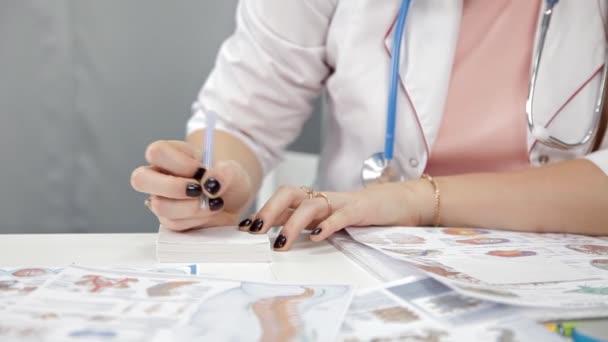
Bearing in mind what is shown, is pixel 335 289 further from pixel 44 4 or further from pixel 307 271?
pixel 44 4

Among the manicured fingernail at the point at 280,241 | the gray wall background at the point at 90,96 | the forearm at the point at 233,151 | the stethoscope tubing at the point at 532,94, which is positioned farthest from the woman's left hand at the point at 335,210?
the gray wall background at the point at 90,96

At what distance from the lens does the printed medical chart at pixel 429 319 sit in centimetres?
43

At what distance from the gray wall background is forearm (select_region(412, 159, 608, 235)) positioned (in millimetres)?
992

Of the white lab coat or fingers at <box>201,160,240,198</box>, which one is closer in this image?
fingers at <box>201,160,240,198</box>

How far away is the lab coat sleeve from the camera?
3.20 ft

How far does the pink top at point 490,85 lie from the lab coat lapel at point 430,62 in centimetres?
3

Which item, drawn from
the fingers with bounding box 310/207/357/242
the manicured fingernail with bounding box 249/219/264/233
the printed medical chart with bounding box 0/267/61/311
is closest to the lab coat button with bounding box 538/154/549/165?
the fingers with bounding box 310/207/357/242

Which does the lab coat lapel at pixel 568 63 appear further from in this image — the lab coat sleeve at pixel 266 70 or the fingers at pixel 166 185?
the fingers at pixel 166 185

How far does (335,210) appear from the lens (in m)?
0.75

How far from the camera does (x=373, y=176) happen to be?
2.97 feet

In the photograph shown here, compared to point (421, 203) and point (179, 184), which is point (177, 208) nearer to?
point (179, 184)

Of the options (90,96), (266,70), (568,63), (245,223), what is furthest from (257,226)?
(90,96)

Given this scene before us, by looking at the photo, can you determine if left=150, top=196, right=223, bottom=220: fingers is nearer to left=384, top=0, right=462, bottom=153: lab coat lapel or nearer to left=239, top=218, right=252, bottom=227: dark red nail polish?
left=239, top=218, right=252, bottom=227: dark red nail polish

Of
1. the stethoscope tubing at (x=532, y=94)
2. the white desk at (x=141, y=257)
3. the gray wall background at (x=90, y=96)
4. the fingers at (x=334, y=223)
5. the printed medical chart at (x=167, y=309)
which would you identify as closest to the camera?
the printed medical chart at (x=167, y=309)
